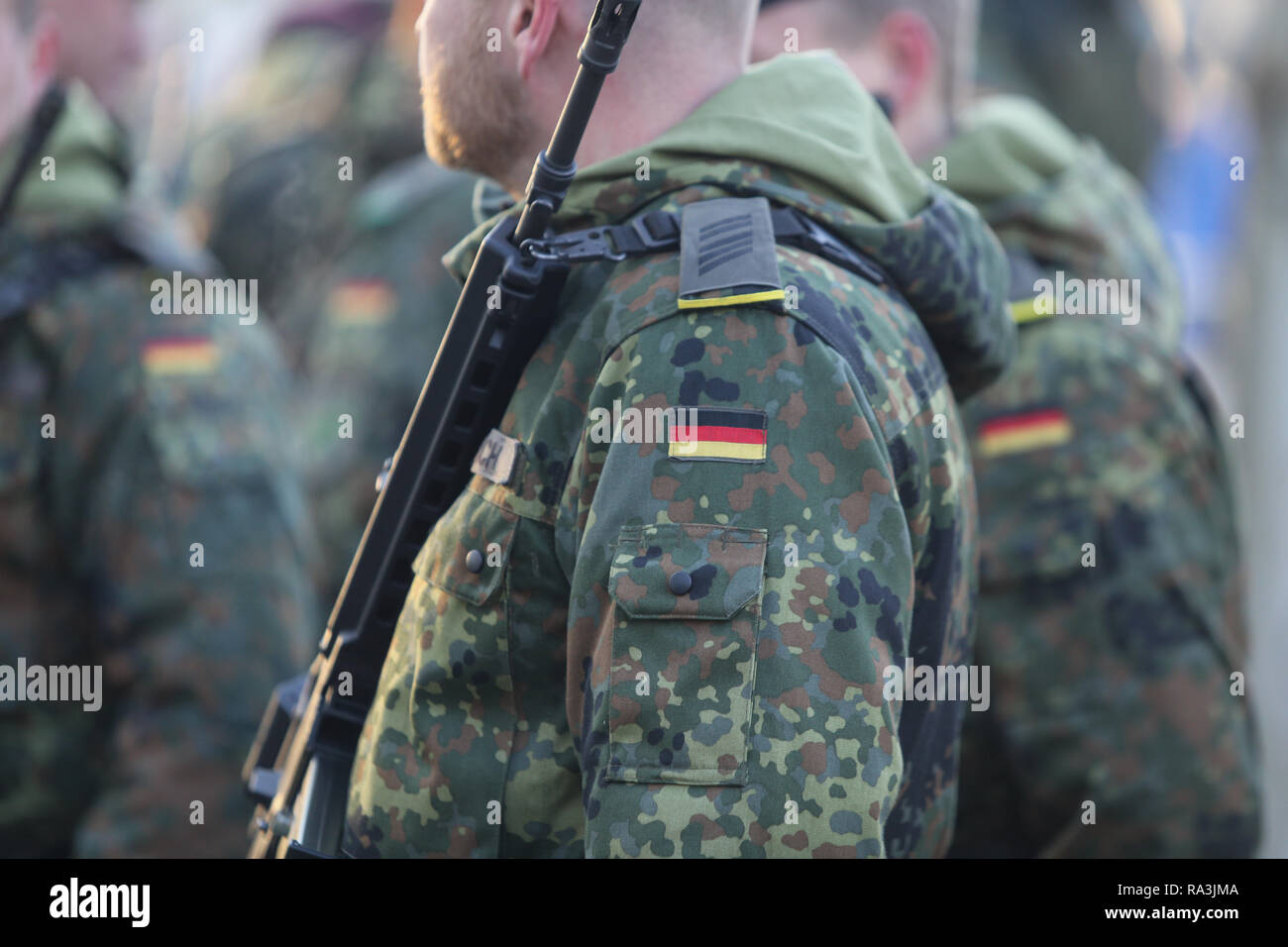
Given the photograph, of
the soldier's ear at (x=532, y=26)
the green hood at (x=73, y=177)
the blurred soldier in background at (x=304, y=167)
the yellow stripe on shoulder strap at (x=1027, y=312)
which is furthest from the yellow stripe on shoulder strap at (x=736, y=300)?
the blurred soldier in background at (x=304, y=167)

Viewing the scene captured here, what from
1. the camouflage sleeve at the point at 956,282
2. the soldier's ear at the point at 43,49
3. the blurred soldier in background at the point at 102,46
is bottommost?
the camouflage sleeve at the point at 956,282

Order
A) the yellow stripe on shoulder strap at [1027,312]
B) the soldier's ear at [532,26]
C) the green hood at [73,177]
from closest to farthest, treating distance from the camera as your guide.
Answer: the soldier's ear at [532,26] < the yellow stripe on shoulder strap at [1027,312] < the green hood at [73,177]

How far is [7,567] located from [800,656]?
6.84 feet

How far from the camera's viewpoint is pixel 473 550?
1.74m

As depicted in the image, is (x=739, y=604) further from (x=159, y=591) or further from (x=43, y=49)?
(x=43, y=49)

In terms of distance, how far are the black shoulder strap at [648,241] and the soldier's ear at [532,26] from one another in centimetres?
25

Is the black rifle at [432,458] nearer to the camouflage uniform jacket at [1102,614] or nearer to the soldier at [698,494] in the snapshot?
the soldier at [698,494]

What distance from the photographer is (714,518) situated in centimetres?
156

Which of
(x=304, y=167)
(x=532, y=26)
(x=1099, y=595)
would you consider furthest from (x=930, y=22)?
(x=304, y=167)

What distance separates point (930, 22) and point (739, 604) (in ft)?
7.19

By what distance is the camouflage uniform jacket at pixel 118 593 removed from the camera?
301 cm

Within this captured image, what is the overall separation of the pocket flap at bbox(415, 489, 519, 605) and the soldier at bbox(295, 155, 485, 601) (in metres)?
3.12

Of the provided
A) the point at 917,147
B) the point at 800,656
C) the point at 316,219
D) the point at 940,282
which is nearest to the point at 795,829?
the point at 800,656

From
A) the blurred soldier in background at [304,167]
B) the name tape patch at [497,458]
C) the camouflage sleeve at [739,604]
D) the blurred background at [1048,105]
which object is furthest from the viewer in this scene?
the blurred soldier in background at [304,167]
